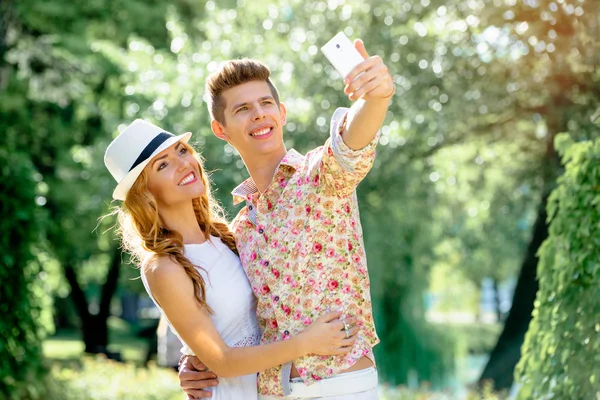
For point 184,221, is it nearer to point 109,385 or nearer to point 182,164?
point 182,164

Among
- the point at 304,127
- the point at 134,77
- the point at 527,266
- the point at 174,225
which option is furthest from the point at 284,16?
the point at 174,225

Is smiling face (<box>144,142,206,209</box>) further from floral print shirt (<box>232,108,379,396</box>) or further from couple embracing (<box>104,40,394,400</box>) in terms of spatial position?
floral print shirt (<box>232,108,379,396</box>)

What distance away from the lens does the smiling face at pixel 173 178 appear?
3.03 metres

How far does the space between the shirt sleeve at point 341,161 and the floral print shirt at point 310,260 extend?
1cm

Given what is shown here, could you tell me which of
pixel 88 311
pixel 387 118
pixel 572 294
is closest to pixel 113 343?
pixel 88 311

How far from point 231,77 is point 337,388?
1.09 meters

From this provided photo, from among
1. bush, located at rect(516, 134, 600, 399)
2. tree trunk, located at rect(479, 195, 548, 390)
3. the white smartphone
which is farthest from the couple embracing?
tree trunk, located at rect(479, 195, 548, 390)

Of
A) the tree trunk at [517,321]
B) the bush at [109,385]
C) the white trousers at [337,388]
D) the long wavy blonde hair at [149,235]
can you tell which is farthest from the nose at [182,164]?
the tree trunk at [517,321]

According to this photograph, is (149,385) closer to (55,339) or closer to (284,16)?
(284,16)

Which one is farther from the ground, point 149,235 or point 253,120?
point 253,120

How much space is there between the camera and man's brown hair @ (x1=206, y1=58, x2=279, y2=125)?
287cm

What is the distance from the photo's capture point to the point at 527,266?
10875mm

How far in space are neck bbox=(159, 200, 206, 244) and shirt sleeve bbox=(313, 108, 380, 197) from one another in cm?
73

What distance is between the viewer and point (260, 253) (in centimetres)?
282
